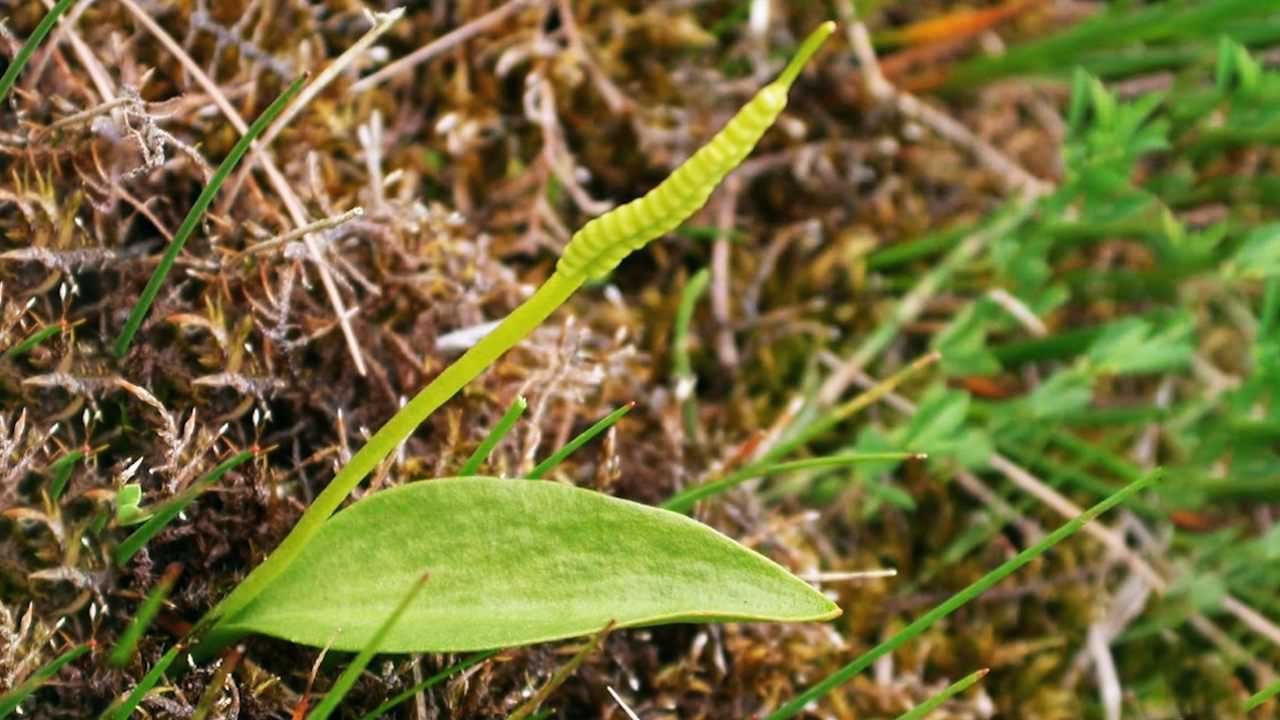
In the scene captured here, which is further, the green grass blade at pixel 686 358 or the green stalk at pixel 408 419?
the green grass blade at pixel 686 358

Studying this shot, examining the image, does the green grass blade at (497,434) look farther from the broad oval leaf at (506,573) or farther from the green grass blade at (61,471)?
the green grass blade at (61,471)

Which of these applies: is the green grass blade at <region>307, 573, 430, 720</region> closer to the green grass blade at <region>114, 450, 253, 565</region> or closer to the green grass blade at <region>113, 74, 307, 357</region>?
the green grass blade at <region>114, 450, 253, 565</region>

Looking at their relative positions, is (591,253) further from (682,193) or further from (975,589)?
(975,589)

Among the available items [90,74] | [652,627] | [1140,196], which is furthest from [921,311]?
[90,74]

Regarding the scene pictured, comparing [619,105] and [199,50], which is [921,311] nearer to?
[619,105]

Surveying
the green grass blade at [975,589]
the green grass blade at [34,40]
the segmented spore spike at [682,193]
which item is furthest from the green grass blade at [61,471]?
the green grass blade at [975,589]

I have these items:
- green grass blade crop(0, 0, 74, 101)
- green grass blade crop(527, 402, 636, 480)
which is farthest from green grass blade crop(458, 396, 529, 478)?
green grass blade crop(0, 0, 74, 101)
